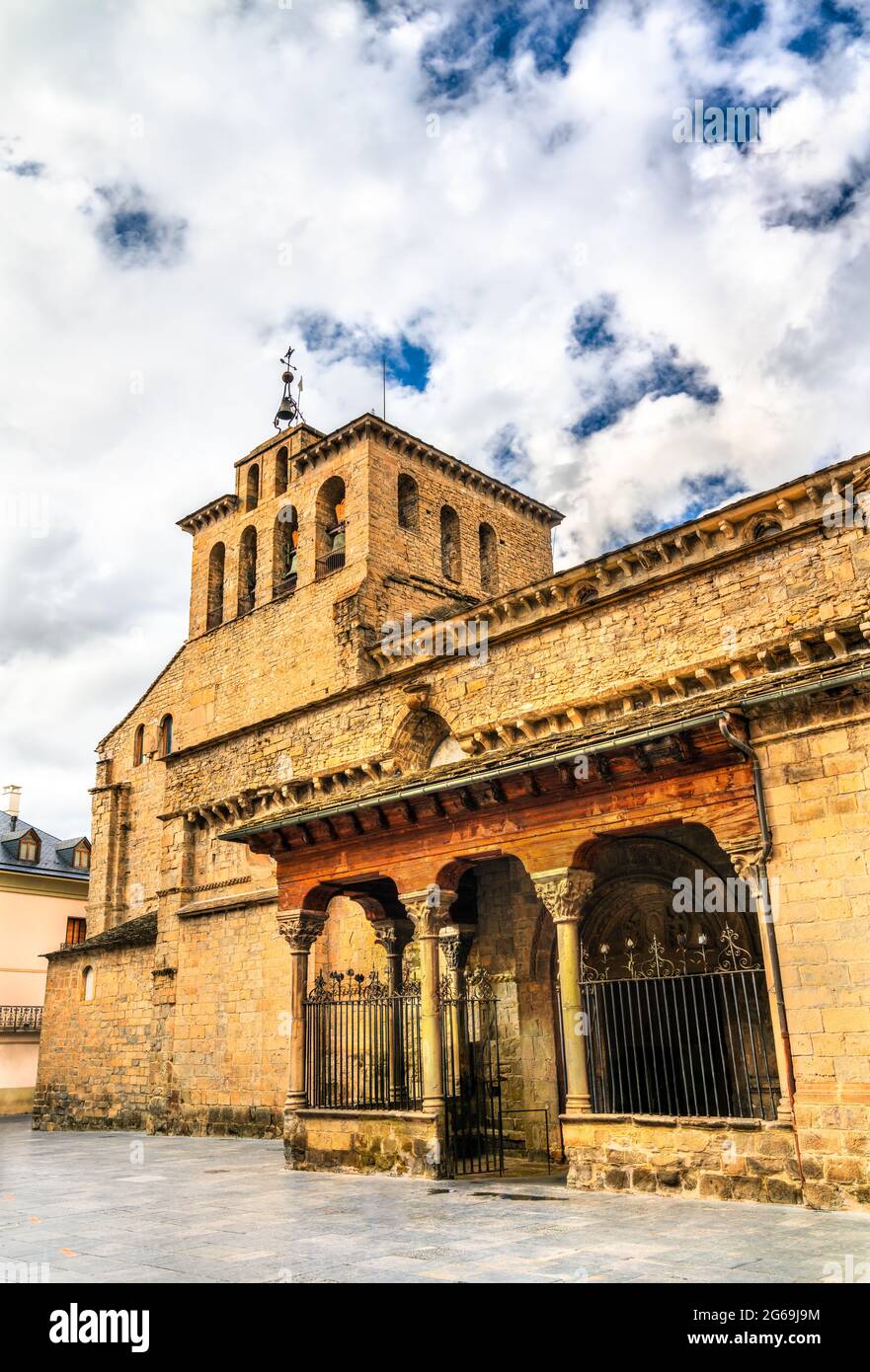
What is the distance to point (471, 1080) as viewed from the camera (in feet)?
46.6

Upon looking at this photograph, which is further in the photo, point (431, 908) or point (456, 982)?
point (456, 982)

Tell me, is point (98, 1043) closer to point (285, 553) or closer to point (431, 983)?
point (285, 553)

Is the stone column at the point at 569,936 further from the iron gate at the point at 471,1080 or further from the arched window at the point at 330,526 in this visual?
the arched window at the point at 330,526

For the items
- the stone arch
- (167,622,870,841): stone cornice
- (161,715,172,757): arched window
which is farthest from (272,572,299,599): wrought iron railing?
(161,715,172,757): arched window

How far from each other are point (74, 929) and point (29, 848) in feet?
10.3

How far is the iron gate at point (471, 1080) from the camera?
39.6 ft

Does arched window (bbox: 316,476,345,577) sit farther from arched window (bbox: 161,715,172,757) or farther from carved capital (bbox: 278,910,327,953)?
carved capital (bbox: 278,910,327,953)

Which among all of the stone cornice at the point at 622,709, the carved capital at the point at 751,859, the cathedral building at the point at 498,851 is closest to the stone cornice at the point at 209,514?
the cathedral building at the point at 498,851

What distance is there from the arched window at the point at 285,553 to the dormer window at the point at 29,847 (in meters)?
16.2

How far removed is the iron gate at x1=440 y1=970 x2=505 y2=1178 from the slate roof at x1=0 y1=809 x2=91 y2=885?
76.3 feet

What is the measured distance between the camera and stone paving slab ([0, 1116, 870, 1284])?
6.06m

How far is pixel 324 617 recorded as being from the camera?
74.1ft

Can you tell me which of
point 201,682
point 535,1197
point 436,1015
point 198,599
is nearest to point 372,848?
point 436,1015

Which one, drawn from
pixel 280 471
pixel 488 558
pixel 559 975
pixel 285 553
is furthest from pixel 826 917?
pixel 280 471
